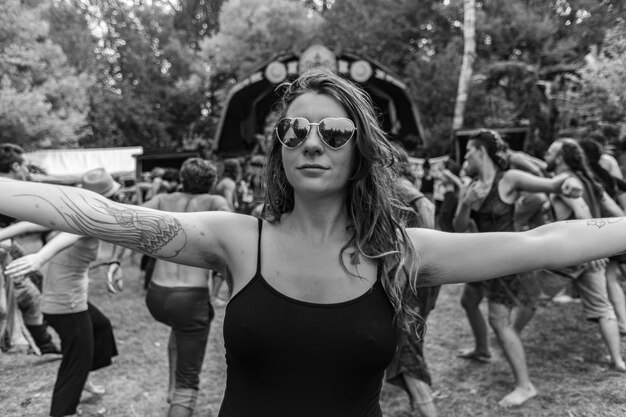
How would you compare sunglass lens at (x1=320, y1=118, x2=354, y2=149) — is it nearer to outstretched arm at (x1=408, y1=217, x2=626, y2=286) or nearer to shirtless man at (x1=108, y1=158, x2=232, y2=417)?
outstretched arm at (x1=408, y1=217, x2=626, y2=286)

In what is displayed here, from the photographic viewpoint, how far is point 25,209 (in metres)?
1.40

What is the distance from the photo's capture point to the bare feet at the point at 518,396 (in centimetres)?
365

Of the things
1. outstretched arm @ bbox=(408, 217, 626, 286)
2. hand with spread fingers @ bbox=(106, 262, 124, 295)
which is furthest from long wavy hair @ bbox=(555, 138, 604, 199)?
hand with spread fingers @ bbox=(106, 262, 124, 295)

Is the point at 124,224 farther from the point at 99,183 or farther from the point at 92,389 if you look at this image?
the point at 92,389

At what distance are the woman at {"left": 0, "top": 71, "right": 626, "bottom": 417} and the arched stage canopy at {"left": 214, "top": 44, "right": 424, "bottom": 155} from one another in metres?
11.5

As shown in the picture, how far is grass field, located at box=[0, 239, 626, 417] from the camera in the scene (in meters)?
3.70

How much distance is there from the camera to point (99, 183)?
3602 millimetres

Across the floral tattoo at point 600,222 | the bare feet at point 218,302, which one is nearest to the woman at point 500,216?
the floral tattoo at point 600,222

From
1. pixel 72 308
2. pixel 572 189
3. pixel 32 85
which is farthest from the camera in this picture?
pixel 32 85

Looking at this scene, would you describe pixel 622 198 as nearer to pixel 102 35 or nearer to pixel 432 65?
pixel 432 65

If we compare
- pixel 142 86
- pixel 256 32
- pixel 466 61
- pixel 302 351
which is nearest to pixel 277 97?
pixel 466 61

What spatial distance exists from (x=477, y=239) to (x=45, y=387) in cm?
414

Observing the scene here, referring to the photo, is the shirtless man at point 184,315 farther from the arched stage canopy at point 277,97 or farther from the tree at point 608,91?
the arched stage canopy at point 277,97

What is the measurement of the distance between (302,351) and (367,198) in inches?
22.5
